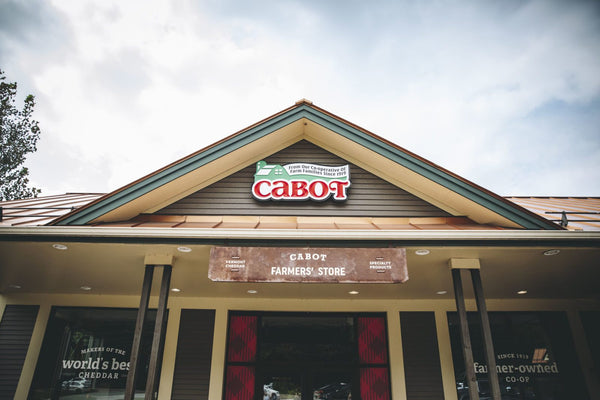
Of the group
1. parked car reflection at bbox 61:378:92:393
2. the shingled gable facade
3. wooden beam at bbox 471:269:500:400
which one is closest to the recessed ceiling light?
the shingled gable facade

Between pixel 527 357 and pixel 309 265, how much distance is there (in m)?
6.63

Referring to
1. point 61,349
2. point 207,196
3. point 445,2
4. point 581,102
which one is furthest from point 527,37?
point 61,349

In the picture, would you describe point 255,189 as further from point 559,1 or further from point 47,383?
point 559,1

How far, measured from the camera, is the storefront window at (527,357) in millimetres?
7250

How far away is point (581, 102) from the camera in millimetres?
18875

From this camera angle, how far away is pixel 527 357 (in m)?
7.48

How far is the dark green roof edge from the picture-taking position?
508 cm

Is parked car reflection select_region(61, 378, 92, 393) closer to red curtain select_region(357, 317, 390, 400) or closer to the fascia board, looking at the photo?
the fascia board

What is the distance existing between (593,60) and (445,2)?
6.41m

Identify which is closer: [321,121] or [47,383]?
[321,121]

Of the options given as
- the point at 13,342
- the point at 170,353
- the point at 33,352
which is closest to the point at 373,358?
the point at 170,353

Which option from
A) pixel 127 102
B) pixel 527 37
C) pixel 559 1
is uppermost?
pixel 127 102

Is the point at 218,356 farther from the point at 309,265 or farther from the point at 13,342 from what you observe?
the point at 13,342

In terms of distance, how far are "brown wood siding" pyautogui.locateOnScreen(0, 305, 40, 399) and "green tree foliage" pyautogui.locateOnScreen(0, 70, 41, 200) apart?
1664 centimetres
